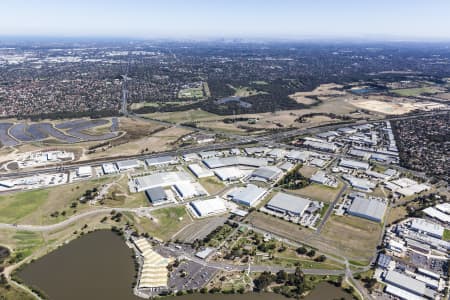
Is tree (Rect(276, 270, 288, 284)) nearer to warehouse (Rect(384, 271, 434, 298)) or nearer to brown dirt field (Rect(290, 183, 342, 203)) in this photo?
warehouse (Rect(384, 271, 434, 298))

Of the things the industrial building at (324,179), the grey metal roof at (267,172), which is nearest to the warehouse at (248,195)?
the grey metal roof at (267,172)

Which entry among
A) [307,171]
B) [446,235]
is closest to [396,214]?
[446,235]

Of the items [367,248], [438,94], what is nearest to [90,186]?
[367,248]

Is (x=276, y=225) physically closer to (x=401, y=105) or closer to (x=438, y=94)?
(x=401, y=105)

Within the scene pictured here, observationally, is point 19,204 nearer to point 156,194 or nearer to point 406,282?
point 156,194

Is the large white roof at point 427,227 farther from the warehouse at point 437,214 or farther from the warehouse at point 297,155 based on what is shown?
the warehouse at point 297,155

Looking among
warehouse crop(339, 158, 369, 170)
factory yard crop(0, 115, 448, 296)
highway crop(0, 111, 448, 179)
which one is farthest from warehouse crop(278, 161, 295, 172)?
highway crop(0, 111, 448, 179)
